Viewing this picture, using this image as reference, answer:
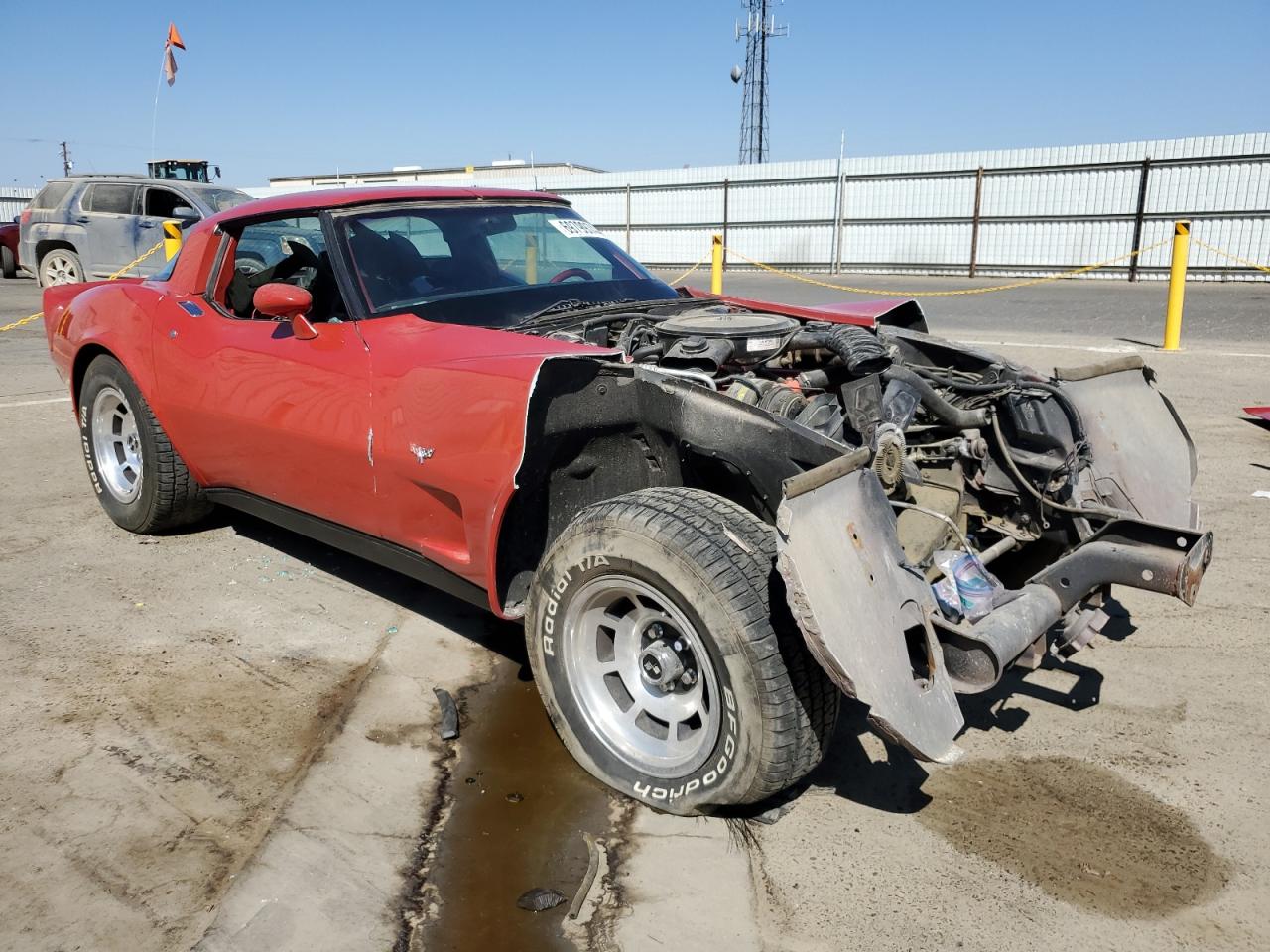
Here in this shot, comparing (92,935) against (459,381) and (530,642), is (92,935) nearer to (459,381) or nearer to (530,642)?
(530,642)

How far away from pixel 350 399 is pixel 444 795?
1425mm

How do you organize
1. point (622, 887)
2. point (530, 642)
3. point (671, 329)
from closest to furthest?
point (622, 887) → point (530, 642) → point (671, 329)

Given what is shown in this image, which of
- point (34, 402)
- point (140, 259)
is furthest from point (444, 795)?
point (140, 259)

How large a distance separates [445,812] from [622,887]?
0.60m

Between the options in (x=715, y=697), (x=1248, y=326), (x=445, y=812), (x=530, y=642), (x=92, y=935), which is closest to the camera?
(x=92, y=935)

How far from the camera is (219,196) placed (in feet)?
47.9

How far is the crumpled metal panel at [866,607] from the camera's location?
2.26 m

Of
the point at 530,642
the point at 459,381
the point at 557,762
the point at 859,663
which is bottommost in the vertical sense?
the point at 557,762

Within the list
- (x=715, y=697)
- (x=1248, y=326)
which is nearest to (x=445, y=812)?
(x=715, y=697)

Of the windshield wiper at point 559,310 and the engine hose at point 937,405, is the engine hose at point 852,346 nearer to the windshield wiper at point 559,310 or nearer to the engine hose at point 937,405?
the engine hose at point 937,405

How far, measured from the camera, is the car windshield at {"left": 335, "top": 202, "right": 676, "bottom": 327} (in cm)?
360

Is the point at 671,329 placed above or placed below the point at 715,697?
above

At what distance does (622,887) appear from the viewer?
2385 millimetres

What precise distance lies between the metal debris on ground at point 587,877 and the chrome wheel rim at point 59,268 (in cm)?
1607
